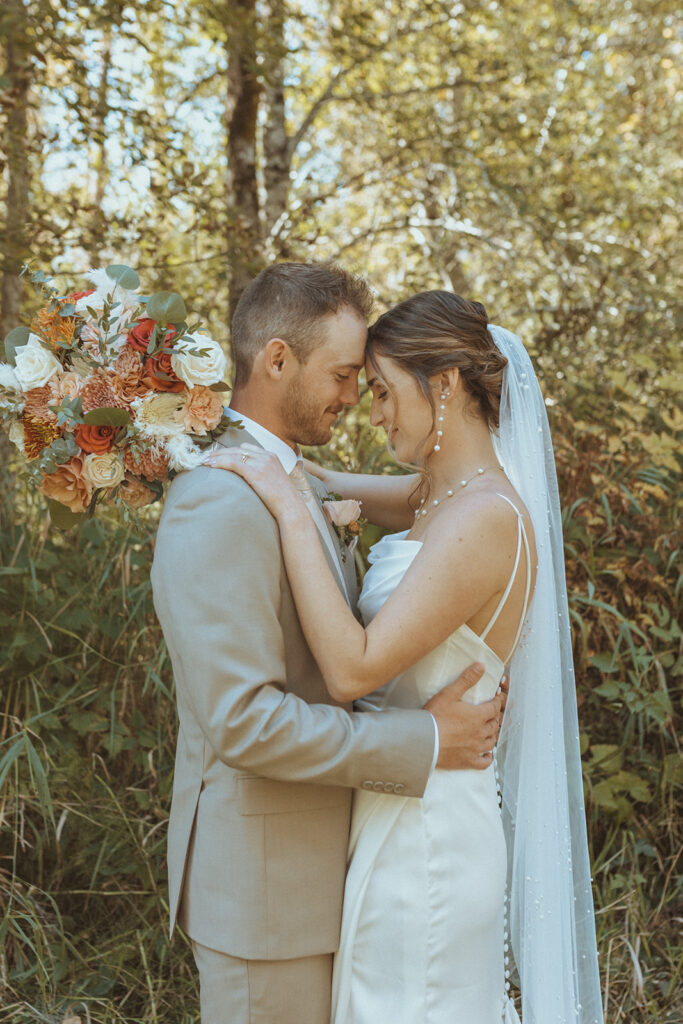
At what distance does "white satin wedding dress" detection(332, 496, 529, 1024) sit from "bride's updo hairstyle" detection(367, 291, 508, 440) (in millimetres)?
450

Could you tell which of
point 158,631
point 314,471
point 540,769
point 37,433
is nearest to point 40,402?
point 37,433

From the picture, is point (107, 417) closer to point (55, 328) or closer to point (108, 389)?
point (108, 389)

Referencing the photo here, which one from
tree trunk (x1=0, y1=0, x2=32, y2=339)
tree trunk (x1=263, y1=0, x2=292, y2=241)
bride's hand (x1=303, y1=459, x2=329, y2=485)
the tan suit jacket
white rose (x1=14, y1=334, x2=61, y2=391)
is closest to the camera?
the tan suit jacket

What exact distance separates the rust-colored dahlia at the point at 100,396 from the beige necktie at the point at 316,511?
528mm

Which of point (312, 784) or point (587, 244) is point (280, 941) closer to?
point (312, 784)

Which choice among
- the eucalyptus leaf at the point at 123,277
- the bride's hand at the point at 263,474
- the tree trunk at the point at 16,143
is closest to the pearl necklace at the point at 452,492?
the bride's hand at the point at 263,474

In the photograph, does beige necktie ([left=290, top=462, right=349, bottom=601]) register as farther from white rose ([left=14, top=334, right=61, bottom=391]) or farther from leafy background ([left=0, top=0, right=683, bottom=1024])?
leafy background ([left=0, top=0, right=683, bottom=1024])

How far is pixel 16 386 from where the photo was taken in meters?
2.12

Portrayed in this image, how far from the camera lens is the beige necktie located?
238 cm

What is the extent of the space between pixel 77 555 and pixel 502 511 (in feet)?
7.77

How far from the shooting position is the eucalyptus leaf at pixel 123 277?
2121 mm

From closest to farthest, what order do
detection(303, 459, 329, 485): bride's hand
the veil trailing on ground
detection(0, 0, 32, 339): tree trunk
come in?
the veil trailing on ground < detection(303, 459, 329, 485): bride's hand < detection(0, 0, 32, 339): tree trunk

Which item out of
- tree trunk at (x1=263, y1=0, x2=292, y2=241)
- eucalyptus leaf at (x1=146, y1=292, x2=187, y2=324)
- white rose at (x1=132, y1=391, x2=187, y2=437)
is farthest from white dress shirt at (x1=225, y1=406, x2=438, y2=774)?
tree trunk at (x1=263, y1=0, x2=292, y2=241)

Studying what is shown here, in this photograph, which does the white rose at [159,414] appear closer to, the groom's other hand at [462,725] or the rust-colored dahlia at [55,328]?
the rust-colored dahlia at [55,328]
